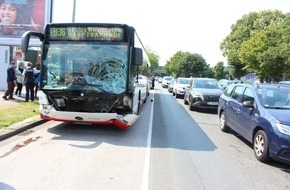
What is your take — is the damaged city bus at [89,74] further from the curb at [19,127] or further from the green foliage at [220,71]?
the green foliage at [220,71]

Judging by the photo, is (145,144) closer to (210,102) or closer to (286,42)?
(210,102)

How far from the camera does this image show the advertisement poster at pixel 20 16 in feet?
66.7

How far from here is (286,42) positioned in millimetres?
35938

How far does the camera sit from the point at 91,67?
908 cm

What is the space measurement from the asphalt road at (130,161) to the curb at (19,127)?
205 mm

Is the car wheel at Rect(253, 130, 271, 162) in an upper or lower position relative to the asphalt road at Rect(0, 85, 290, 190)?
upper

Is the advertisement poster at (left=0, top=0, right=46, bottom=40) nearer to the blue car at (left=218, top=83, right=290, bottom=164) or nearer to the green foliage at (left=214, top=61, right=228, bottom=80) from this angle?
the blue car at (left=218, top=83, right=290, bottom=164)

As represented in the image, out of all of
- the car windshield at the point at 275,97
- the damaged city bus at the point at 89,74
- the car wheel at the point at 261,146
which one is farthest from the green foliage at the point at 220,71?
the car wheel at the point at 261,146

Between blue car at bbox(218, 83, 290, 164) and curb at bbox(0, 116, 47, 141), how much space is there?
18.5ft

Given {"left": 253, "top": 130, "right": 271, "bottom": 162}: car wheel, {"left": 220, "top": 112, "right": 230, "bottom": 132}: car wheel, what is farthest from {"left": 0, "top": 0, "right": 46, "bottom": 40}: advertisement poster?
{"left": 253, "top": 130, "right": 271, "bottom": 162}: car wheel

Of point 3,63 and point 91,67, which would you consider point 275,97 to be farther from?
point 3,63

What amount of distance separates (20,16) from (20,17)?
0.06 metres

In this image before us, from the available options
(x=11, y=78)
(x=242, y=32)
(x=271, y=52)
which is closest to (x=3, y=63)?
(x=11, y=78)

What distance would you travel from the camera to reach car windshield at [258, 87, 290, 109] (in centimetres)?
796
